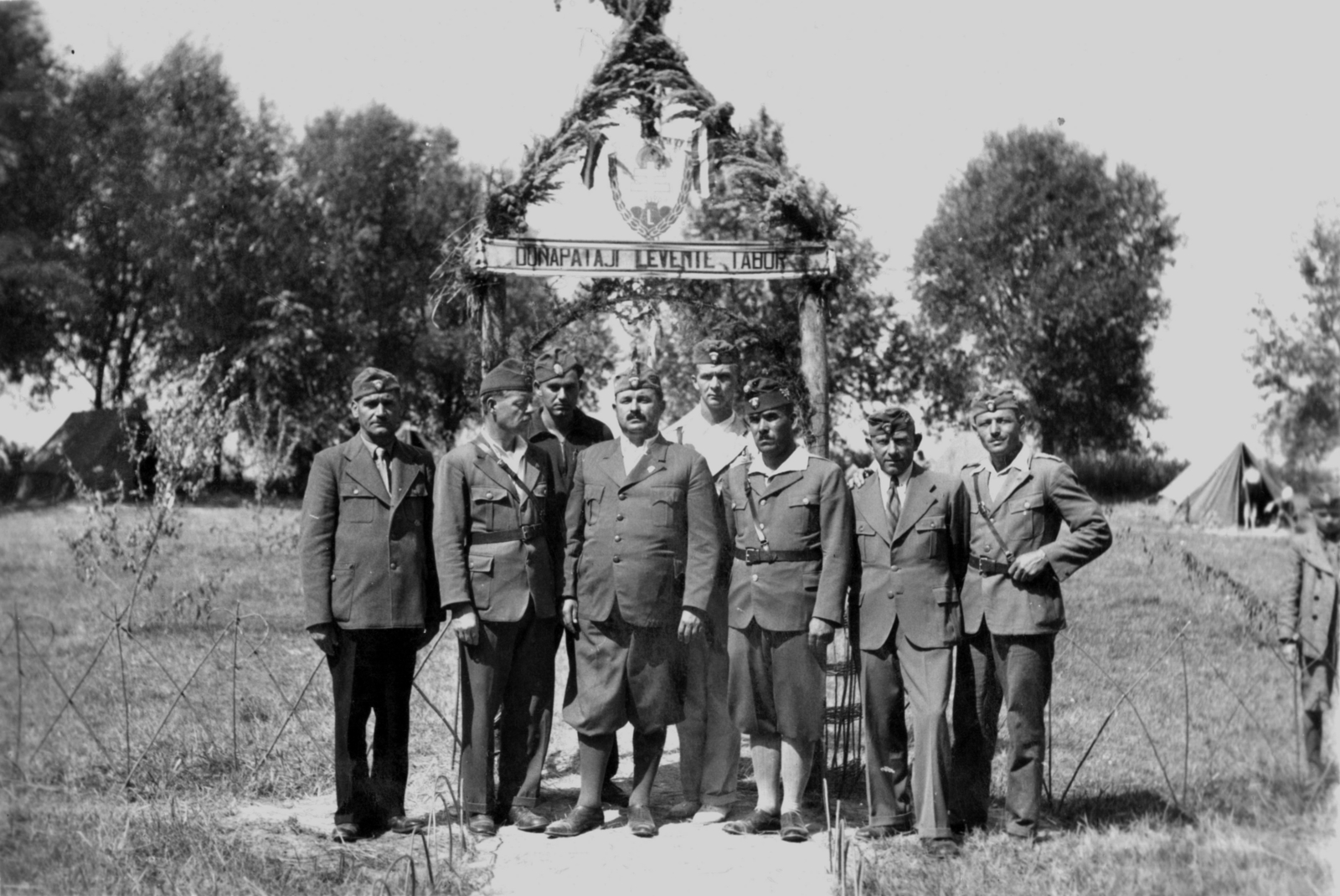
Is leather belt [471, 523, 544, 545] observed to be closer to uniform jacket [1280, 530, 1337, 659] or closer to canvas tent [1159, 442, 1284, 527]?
uniform jacket [1280, 530, 1337, 659]

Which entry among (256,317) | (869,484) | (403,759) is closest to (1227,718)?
(869,484)

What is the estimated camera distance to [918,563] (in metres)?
5.27

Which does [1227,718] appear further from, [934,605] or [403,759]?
[403,759]

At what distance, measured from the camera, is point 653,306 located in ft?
27.6

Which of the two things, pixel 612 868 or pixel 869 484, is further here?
pixel 869 484

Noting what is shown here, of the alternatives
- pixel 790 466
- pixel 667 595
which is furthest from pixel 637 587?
pixel 790 466

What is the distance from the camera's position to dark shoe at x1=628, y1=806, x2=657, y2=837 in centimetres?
533

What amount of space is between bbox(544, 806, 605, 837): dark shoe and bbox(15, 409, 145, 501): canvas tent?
483 cm

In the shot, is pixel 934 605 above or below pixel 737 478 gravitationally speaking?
below

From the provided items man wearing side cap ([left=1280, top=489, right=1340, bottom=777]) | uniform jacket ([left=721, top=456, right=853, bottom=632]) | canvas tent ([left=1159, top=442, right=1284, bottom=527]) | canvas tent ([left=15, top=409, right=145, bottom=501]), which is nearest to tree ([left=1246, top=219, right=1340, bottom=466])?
man wearing side cap ([left=1280, top=489, right=1340, bottom=777])

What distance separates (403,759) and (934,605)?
2.44 meters

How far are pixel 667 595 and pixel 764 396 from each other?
98 centimetres

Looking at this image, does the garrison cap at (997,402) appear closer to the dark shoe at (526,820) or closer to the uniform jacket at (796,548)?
the uniform jacket at (796,548)

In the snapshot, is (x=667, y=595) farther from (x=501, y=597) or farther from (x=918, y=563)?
(x=918, y=563)
